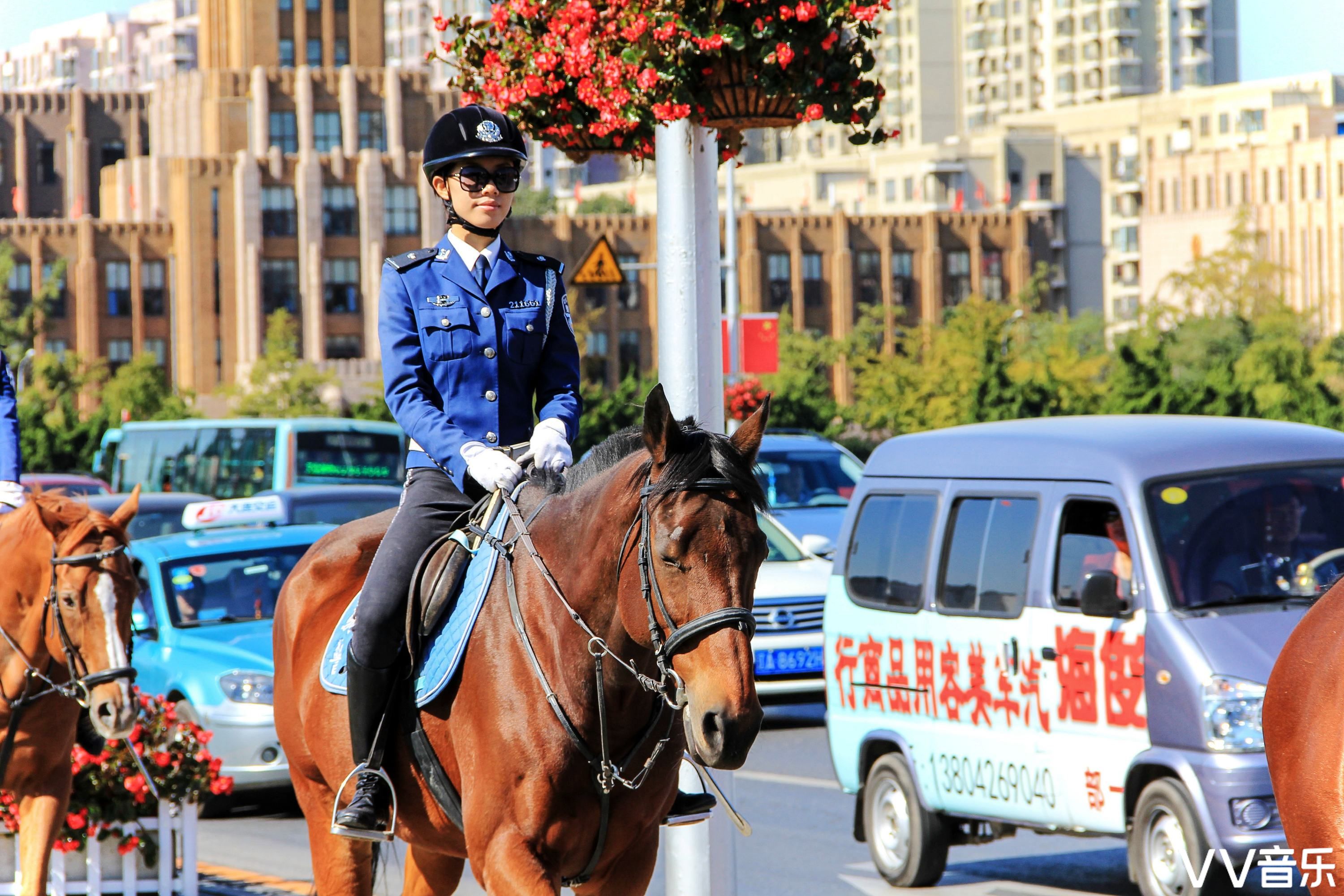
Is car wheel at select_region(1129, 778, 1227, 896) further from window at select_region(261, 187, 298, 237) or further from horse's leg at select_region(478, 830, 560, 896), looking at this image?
window at select_region(261, 187, 298, 237)

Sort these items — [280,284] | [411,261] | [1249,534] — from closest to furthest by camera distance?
[411,261] → [1249,534] → [280,284]

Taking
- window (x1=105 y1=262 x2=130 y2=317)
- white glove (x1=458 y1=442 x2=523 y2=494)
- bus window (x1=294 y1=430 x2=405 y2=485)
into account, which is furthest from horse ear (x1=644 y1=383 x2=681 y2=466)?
window (x1=105 y1=262 x2=130 y2=317)

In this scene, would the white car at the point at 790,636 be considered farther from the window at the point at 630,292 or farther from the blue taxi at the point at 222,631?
the window at the point at 630,292

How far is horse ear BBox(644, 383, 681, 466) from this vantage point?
4.52 meters

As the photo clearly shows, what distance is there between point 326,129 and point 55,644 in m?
112

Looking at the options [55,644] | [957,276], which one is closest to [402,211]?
[957,276]

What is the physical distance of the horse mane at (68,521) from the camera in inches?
310

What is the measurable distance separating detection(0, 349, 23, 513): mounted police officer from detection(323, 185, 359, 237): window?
10808 cm

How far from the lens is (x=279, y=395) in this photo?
3334 inches

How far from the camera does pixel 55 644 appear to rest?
791 centimetres

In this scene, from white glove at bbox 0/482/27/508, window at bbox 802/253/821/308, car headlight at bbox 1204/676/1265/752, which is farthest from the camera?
window at bbox 802/253/821/308

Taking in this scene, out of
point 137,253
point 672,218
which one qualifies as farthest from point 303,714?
point 137,253

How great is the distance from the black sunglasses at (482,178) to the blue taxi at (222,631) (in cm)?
781

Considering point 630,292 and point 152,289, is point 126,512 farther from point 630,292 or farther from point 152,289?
point 630,292
